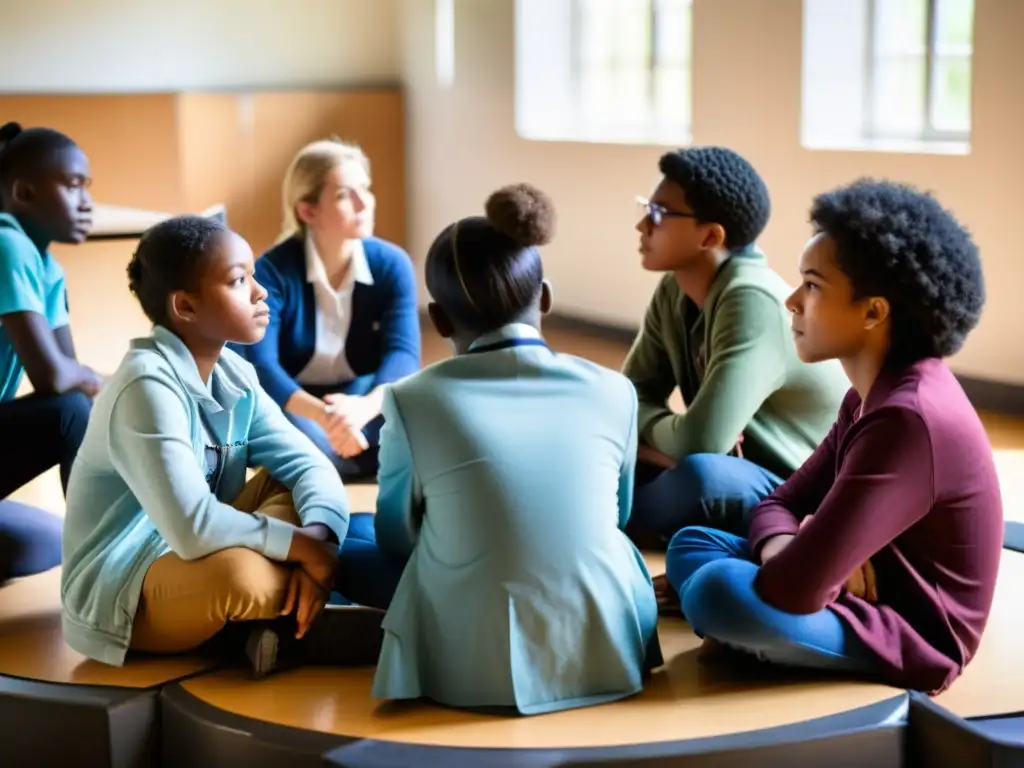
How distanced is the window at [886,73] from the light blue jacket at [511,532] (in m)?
3.52

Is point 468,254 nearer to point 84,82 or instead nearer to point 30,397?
point 30,397

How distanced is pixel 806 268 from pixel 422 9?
5974mm

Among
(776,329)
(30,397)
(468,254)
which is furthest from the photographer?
(30,397)

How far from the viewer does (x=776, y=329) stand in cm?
299

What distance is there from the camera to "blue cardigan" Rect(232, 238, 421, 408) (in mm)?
3883

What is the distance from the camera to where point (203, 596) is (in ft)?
→ 7.88

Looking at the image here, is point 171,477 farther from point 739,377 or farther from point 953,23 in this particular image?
point 953,23

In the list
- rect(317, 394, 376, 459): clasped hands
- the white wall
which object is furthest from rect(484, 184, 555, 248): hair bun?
the white wall

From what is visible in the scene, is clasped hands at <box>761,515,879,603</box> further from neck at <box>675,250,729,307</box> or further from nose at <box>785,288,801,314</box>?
neck at <box>675,250,729,307</box>

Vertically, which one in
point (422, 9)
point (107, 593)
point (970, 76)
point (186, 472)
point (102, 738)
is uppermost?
point (422, 9)

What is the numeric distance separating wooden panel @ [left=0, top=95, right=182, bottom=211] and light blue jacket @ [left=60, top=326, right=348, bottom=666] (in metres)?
5.31

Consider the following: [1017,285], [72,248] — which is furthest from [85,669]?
[1017,285]

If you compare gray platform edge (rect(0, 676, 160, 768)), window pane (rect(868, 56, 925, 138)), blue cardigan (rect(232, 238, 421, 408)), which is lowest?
gray platform edge (rect(0, 676, 160, 768))

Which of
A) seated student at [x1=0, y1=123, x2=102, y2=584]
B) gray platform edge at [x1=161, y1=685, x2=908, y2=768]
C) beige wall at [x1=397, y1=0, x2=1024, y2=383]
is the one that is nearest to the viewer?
gray platform edge at [x1=161, y1=685, x2=908, y2=768]
